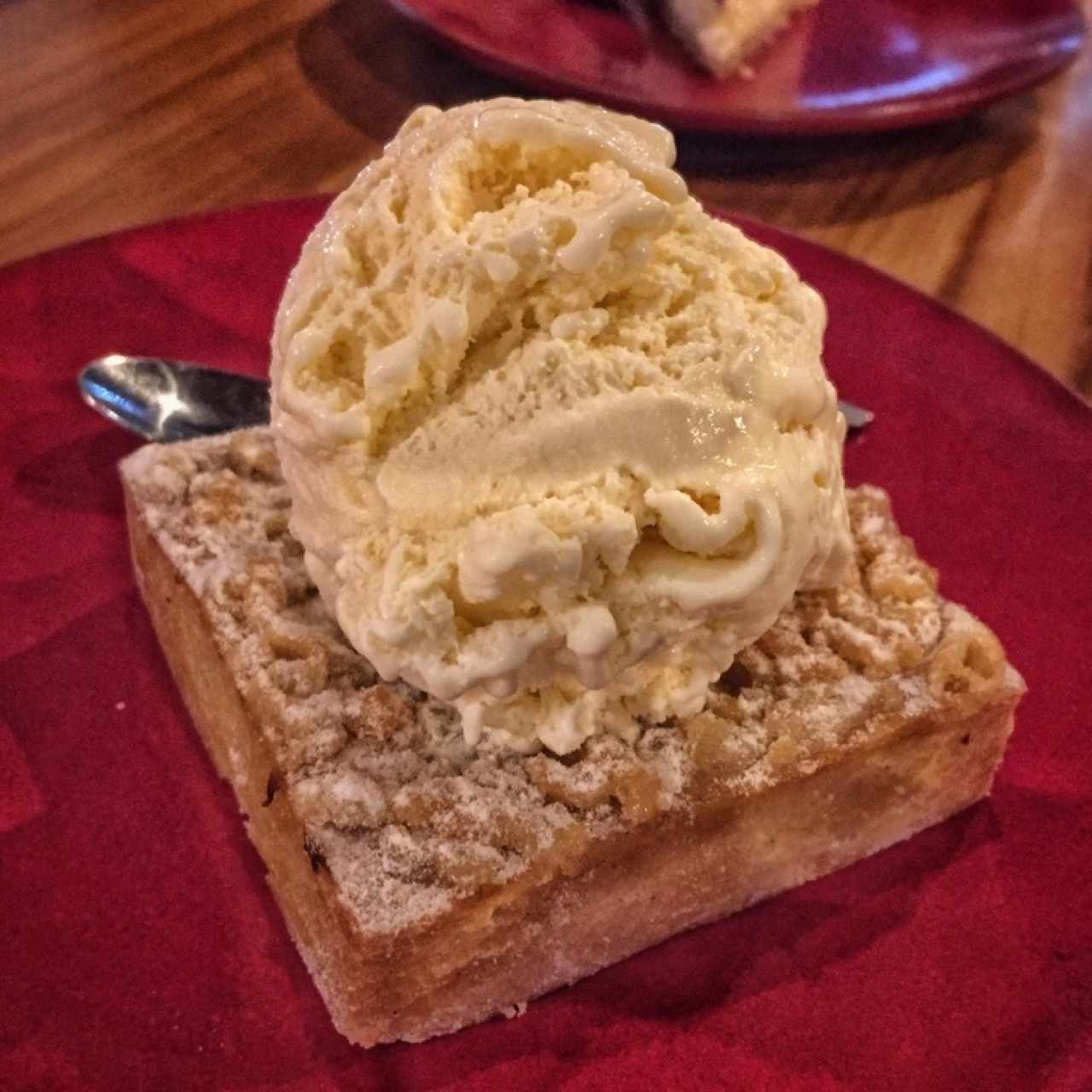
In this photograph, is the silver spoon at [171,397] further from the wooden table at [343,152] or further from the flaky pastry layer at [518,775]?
the wooden table at [343,152]

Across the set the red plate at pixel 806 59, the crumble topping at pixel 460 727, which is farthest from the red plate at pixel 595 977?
the red plate at pixel 806 59

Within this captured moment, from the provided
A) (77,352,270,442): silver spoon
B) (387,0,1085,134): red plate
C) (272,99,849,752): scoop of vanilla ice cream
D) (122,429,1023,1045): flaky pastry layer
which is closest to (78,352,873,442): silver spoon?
(77,352,270,442): silver spoon

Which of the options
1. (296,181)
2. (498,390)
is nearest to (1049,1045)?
(498,390)

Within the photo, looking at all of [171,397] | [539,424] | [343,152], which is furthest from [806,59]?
[539,424]

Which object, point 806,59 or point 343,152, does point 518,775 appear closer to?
point 343,152

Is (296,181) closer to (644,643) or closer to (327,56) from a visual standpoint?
(327,56)

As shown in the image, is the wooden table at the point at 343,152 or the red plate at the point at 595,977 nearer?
the red plate at the point at 595,977
